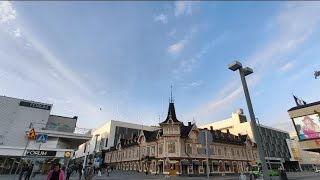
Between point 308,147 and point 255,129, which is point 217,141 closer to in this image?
point 308,147

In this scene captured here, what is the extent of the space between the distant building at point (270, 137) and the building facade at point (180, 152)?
1973cm

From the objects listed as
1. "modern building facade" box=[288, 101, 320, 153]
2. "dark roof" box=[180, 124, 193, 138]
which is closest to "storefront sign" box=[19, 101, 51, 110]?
"dark roof" box=[180, 124, 193, 138]

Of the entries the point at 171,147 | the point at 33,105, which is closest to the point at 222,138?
the point at 171,147

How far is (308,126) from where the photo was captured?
3184cm

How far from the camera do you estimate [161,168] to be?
139ft

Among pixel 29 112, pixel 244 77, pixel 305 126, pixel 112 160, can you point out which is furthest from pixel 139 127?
pixel 244 77

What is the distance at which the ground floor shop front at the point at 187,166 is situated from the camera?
134 ft

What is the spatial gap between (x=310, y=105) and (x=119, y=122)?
6913cm

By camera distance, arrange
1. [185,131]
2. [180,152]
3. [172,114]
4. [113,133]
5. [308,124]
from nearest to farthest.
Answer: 1. [308,124]
2. [180,152]
3. [185,131]
4. [172,114]
5. [113,133]

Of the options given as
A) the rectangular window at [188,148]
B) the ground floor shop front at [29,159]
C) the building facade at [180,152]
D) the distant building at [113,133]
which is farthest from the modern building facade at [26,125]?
the rectangular window at [188,148]

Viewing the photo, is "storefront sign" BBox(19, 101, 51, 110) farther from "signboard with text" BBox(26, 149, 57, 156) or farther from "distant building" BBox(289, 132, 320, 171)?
"distant building" BBox(289, 132, 320, 171)

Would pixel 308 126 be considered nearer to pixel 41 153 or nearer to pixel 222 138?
pixel 222 138

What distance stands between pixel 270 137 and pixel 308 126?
55246mm

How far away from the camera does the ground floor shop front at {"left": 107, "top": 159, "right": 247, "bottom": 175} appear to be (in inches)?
1608
